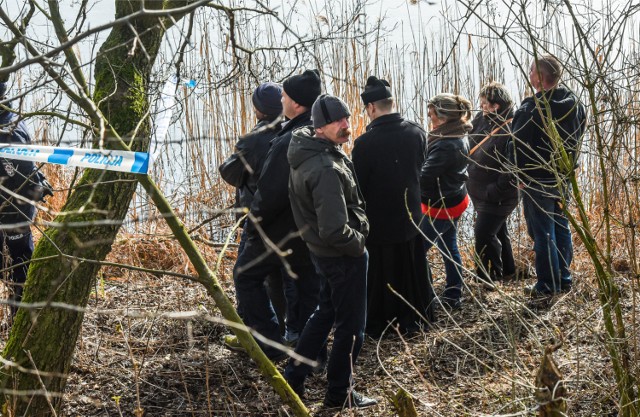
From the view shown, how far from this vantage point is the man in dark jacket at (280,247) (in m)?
4.83

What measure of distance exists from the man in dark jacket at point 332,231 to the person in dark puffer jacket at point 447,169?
126 cm

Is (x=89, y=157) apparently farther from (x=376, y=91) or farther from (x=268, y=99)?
(x=376, y=91)

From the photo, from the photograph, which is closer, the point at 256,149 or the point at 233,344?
the point at 256,149

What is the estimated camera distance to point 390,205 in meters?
5.38

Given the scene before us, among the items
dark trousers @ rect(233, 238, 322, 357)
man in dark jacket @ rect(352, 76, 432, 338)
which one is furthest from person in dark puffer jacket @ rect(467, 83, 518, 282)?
dark trousers @ rect(233, 238, 322, 357)

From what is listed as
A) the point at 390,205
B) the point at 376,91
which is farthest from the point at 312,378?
the point at 376,91

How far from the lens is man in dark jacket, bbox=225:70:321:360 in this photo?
4828 millimetres

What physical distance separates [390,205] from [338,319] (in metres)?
1.14

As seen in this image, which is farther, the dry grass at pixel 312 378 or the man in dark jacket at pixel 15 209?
the man in dark jacket at pixel 15 209

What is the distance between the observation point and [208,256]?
22.9 feet

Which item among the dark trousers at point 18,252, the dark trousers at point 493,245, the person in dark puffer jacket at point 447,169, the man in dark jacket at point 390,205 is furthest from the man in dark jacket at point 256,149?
the dark trousers at point 493,245

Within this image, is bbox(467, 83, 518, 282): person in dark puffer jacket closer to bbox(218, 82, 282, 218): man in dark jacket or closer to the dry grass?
the dry grass

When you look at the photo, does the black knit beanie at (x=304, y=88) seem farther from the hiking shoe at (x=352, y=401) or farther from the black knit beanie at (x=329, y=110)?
the hiking shoe at (x=352, y=401)

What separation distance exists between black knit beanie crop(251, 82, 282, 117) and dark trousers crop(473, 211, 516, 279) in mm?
1736
